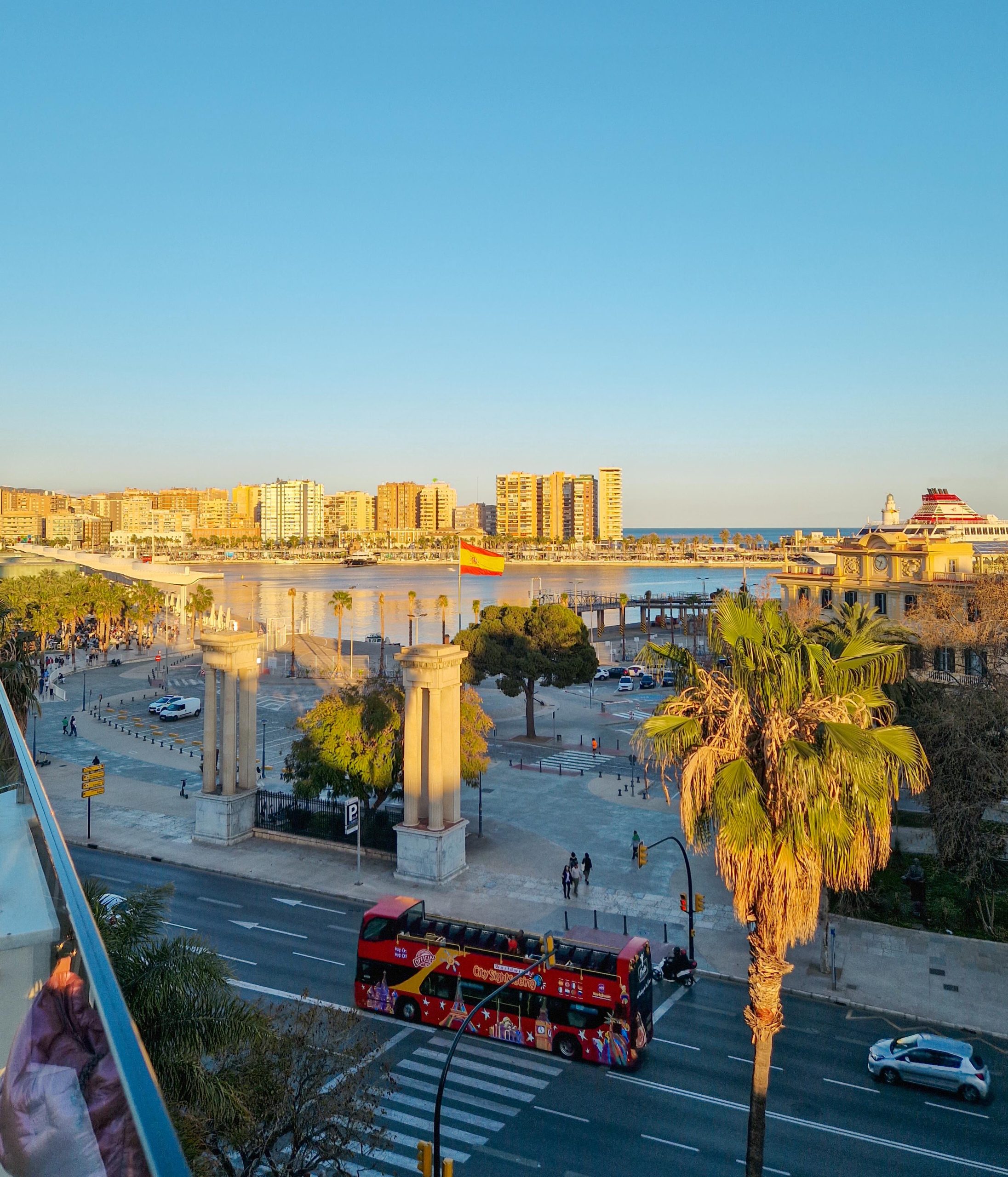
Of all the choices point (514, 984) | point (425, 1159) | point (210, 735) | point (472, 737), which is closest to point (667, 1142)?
point (514, 984)

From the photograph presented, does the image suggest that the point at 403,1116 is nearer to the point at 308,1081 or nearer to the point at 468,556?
the point at 308,1081

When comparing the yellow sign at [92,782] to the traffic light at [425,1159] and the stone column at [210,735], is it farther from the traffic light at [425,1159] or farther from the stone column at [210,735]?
the traffic light at [425,1159]

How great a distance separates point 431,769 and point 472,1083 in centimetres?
1179

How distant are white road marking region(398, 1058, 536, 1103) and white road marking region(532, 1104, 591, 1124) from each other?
0.89 feet

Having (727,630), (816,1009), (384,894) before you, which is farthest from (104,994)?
(384,894)

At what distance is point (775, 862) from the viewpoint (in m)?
11.3

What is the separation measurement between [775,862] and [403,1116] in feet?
30.9

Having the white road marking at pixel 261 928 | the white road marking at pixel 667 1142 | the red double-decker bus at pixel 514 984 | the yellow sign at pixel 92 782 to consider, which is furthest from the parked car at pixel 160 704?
the white road marking at pixel 667 1142

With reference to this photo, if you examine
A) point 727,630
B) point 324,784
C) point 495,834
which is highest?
point 727,630

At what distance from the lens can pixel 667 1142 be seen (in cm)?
1528

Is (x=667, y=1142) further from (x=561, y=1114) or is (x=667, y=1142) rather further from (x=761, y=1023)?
(x=761, y=1023)

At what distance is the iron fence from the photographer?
105 feet

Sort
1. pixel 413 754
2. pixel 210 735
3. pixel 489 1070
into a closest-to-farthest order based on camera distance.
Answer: pixel 489 1070 < pixel 413 754 < pixel 210 735

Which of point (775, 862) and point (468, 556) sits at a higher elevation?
point (468, 556)
